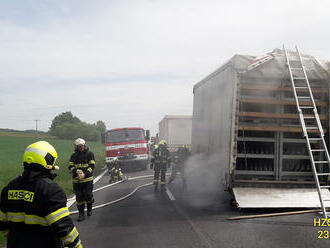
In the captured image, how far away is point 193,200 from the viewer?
8602 millimetres

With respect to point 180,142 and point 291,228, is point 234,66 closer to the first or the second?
point 291,228

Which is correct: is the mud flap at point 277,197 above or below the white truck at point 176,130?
below

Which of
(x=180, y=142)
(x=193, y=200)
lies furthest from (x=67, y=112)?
(x=193, y=200)

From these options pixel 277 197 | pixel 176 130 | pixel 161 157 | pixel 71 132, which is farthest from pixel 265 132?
pixel 71 132

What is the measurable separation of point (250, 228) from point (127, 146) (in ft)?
39.6

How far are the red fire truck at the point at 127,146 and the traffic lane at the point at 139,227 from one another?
28.4 feet

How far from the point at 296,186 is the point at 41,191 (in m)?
5.89

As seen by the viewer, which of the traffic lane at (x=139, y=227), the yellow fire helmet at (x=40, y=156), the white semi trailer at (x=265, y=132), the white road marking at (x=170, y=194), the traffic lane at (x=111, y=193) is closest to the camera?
the yellow fire helmet at (x=40, y=156)

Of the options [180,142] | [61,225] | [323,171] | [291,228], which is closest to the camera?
[61,225]

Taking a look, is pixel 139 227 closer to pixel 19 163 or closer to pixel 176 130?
pixel 176 130

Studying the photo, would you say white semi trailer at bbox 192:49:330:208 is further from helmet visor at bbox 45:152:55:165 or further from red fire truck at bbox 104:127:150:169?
red fire truck at bbox 104:127:150:169

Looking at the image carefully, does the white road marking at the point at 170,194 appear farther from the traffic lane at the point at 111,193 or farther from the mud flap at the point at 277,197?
the mud flap at the point at 277,197

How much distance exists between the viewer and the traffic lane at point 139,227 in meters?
5.04

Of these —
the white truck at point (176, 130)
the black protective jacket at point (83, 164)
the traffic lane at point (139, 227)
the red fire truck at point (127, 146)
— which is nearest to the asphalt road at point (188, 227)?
the traffic lane at point (139, 227)
